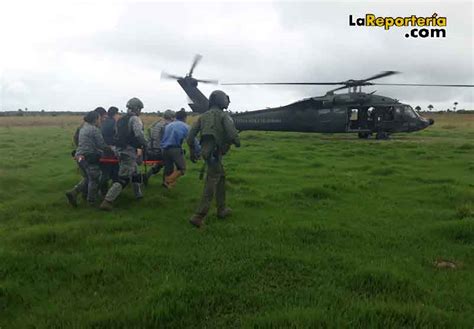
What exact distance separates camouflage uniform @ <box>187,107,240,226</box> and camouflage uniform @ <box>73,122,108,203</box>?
2.36 m

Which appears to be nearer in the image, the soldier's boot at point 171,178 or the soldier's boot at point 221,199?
the soldier's boot at point 221,199

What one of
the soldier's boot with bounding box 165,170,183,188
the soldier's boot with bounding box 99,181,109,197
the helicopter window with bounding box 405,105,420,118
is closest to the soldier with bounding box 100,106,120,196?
the soldier's boot with bounding box 99,181,109,197

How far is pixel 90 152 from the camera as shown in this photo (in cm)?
827

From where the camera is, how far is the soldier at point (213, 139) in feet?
22.9

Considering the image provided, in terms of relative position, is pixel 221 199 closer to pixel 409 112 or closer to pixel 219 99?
pixel 219 99

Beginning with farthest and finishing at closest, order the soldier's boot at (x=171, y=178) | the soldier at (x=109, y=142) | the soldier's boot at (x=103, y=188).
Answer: the soldier's boot at (x=171, y=178)
the soldier's boot at (x=103, y=188)
the soldier at (x=109, y=142)

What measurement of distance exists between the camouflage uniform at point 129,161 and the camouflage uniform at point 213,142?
160cm

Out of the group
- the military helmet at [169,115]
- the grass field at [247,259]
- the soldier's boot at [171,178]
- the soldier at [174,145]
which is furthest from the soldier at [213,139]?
the military helmet at [169,115]

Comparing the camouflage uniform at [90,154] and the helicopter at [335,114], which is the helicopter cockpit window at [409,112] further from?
the camouflage uniform at [90,154]

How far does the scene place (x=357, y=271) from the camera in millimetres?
4867

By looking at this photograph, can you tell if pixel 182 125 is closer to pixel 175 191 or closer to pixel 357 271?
pixel 175 191

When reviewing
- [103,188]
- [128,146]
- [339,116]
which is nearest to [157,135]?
[103,188]

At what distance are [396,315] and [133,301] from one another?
2.61m

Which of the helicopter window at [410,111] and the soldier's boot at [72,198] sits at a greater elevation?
the helicopter window at [410,111]
